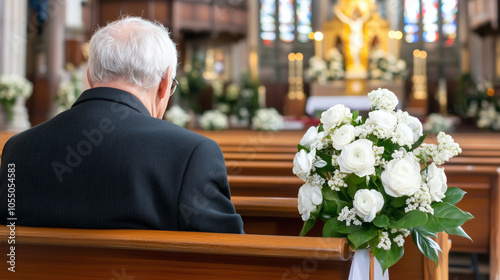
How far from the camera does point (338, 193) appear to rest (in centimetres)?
145

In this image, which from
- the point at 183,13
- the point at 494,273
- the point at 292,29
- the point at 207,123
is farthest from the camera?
the point at 292,29

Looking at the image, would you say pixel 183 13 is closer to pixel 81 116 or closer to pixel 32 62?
pixel 32 62

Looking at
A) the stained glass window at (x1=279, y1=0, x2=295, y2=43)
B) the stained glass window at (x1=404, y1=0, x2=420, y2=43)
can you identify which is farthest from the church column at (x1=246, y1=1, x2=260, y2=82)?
the stained glass window at (x1=404, y1=0, x2=420, y2=43)

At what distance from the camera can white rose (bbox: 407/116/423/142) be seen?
4.87 ft

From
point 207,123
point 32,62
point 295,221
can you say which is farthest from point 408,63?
point 295,221

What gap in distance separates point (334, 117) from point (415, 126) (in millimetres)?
242

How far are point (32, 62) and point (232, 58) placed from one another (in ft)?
15.8

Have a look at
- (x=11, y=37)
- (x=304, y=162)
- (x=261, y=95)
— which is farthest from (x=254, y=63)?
(x=304, y=162)

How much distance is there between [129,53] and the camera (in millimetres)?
1575

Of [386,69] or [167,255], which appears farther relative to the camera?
[386,69]

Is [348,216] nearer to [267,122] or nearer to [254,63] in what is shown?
[267,122]

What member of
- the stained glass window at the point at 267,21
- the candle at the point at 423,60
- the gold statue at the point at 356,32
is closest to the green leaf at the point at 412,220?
the gold statue at the point at 356,32

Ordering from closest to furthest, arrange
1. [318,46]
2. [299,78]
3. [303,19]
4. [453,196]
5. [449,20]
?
1. [453,196]
2. [299,78]
3. [318,46]
4. [449,20]
5. [303,19]

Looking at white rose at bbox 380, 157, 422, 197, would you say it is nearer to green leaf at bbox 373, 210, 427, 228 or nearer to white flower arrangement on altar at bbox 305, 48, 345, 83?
green leaf at bbox 373, 210, 427, 228
